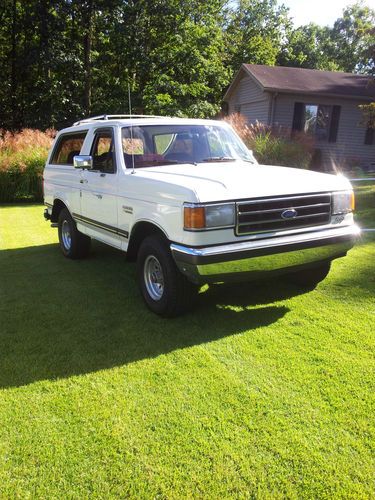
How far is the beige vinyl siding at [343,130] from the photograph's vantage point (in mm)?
19844

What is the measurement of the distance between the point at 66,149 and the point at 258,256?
417 cm

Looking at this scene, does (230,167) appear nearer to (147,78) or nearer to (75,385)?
(75,385)

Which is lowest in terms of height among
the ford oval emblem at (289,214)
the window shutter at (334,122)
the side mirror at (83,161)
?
the ford oval emblem at (289,214)

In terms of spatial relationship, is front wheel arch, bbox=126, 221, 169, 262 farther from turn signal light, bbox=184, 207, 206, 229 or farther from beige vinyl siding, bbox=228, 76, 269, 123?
beige vinyl siding, bbox=228, 76, 269, 123

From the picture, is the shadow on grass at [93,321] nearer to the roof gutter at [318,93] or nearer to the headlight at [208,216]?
the headlight at [208,216]

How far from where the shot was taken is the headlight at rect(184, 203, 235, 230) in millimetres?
3498

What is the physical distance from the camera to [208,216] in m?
3.52

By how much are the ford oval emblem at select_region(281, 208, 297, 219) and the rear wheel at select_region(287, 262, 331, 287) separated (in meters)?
1.04

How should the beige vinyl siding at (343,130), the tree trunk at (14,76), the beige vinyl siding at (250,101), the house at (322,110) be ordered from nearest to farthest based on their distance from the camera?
1. the house at (322,110)
2. the beige vinyl siding at (343,130)
3. the beige vinyl siding at (250,101)
4. the tree trunk at (14,76)

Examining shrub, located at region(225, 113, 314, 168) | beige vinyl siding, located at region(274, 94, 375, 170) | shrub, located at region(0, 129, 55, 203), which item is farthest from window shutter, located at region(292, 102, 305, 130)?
shrub, located at region(0, 129, 55, 203)

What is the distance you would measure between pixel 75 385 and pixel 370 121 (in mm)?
12732

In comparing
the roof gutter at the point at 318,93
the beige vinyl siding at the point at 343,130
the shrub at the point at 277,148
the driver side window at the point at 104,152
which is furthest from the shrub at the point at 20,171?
the beige vinyl siding at the point at 343,130

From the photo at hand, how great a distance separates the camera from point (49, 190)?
698cm

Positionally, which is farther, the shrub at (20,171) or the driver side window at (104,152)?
the shrub at (20,171)
